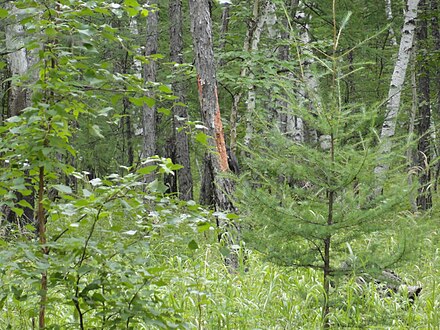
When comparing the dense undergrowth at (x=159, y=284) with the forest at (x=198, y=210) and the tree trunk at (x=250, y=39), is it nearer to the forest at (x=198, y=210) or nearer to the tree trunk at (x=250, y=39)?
the forest at (x=198, y=210)

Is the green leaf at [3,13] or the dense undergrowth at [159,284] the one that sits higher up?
the green leaf at [3,13]

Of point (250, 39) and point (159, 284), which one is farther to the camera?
point (250, 39)

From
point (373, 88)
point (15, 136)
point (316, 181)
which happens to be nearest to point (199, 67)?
point (316, 181)

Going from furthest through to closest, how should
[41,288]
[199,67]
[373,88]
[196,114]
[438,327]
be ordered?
[373,88], [196,114], [199,67], [438,327], [41,288]

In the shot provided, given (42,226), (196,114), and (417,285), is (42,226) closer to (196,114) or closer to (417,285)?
(417,285)

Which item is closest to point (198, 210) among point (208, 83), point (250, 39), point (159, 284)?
point (159, 284)

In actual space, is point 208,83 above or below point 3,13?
below

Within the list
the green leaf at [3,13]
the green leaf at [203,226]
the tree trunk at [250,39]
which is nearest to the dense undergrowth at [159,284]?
the green leaf at [203,226]

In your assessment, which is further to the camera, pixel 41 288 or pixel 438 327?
pixel 438 327

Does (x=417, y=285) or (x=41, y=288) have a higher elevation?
(x=41, y=288)

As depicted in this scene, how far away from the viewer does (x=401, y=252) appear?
444 cm

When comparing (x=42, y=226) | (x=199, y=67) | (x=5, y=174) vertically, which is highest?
(x=199, y=67)

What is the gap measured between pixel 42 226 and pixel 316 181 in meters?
2.25

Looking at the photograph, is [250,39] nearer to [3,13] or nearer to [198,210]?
[198,210]
